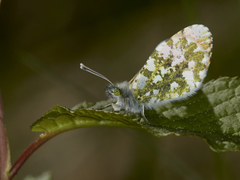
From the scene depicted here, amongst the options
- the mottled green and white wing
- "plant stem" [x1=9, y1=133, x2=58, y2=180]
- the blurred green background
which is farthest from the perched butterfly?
the blurred green background

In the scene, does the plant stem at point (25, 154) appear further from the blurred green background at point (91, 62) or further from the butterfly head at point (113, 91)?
the blurred green background at point (91, 62)

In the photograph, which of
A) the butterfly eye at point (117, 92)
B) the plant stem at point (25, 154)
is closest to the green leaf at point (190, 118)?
the plant stem at point (25, 154)

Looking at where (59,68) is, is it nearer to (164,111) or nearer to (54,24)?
(54,24)

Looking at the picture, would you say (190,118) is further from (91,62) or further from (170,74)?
(91,62)

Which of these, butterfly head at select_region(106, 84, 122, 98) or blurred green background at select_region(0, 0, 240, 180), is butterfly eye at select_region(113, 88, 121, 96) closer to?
butterfly head at select_region(106, 84, 122, 98)

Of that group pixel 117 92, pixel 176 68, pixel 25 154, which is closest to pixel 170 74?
pixel 176 68

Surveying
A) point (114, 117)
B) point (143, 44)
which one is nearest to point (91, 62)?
point (143, 44)
